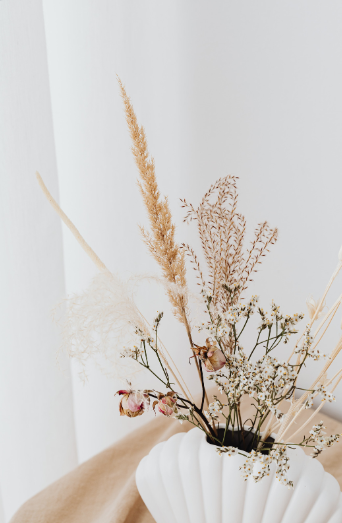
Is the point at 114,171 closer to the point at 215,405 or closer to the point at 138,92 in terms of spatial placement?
the point at 138,92

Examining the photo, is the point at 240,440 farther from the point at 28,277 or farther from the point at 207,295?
the point at 28,277

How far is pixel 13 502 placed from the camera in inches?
36.6

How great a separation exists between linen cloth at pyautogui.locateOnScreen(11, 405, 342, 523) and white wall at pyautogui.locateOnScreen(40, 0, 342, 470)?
0.17 metres

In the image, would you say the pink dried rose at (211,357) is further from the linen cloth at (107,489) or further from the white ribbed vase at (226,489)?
the linen cloth at (107,489)

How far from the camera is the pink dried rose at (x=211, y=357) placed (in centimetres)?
48

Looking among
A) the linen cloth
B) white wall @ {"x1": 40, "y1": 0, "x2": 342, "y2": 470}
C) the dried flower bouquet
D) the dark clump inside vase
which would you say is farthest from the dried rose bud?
white wall @ {"x1": 40, "y1": 0, "x2": 342, "y2": 470}

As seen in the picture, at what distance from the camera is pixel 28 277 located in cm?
84

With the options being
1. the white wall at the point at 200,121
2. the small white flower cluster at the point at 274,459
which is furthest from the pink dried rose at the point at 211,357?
the white wall at the point at 200,121

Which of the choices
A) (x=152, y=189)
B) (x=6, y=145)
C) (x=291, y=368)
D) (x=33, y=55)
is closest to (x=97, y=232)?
(x=6, y=145)

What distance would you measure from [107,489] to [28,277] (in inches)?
18.4

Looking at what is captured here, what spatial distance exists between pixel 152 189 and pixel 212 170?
0.65 meters

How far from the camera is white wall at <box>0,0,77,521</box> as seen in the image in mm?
766

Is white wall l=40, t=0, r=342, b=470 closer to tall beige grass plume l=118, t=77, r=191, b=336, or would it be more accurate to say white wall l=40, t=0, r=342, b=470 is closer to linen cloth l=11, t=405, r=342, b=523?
linen cloth l=11, t=405, r=342, b=523

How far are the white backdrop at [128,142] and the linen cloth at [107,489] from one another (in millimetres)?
142
